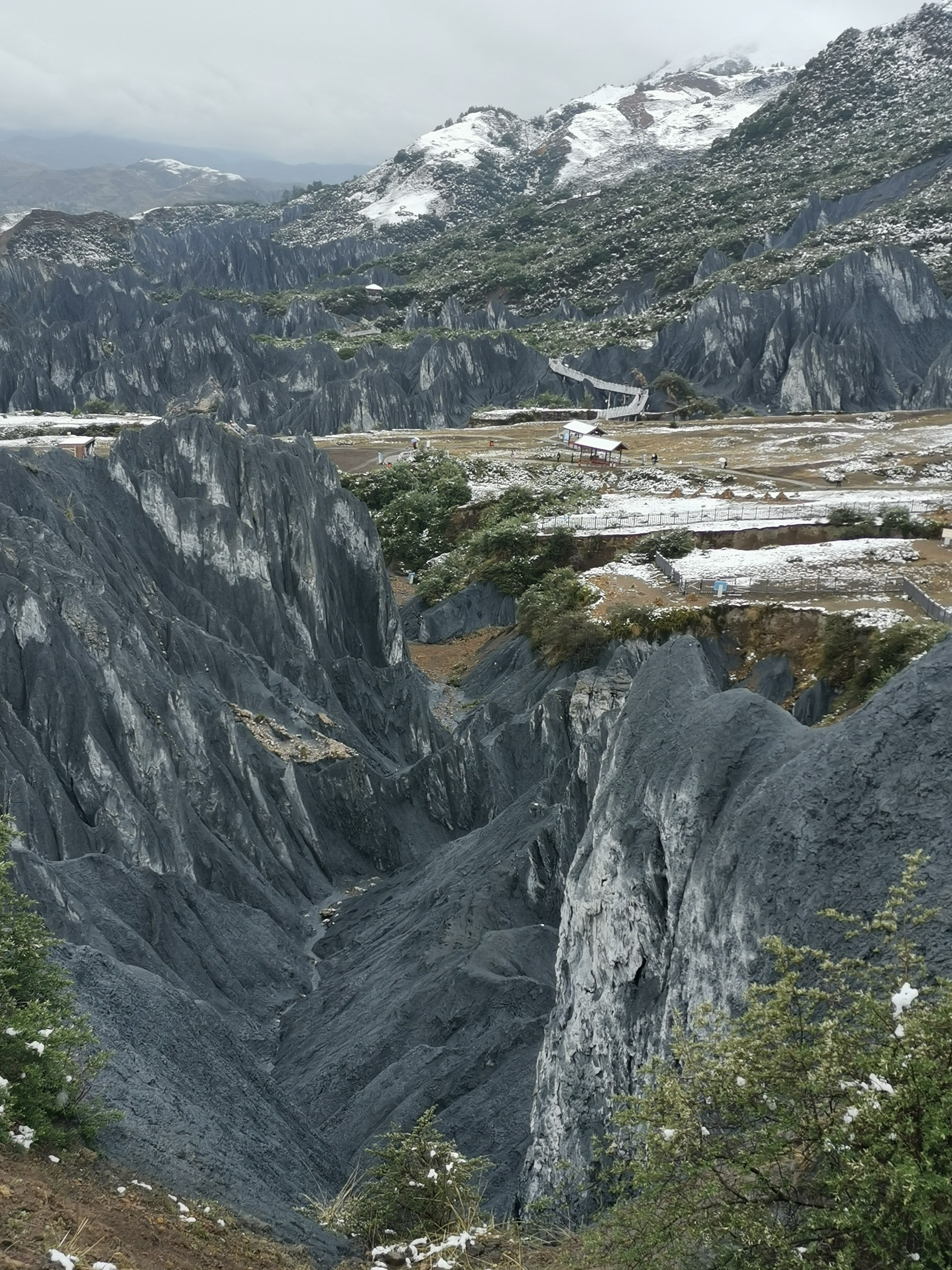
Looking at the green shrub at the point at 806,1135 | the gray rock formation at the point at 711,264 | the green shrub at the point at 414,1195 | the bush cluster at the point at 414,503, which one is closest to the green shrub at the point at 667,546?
the bush cluster at the point at 414,503

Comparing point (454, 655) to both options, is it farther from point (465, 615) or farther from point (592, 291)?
point (592, 291)

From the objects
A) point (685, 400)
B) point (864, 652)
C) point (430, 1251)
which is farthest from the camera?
point (685, 400)

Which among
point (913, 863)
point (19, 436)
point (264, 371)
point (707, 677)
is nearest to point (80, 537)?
point (707, 677)

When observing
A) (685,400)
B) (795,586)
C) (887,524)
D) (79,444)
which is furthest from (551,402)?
(795,586)

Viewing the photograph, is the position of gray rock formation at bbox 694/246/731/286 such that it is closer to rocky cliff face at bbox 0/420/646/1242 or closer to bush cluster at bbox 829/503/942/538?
bush cluster at bbox 829/503/942/538

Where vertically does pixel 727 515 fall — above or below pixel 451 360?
below

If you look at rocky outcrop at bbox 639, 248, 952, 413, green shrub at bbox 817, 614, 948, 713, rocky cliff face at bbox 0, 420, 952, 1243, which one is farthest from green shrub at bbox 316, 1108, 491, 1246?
rocky outcrop at bbox 639, 248, 952, 413

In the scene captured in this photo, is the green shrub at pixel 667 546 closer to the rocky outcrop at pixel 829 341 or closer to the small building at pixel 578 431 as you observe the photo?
the small building at pixel 578 431

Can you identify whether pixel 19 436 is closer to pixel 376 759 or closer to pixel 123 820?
pixel 376 759
